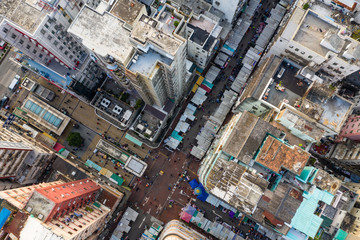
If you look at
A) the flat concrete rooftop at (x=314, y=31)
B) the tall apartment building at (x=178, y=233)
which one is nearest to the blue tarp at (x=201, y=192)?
the tall apartment building at (x=178, y=233)

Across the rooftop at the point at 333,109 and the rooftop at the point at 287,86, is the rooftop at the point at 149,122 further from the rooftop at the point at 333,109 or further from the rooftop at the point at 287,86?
the rooftop at the point at 333,109

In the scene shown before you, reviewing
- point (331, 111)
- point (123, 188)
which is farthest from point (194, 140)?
point (331, 111)

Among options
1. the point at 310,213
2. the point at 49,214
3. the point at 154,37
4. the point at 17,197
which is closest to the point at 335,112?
the point at 310,213

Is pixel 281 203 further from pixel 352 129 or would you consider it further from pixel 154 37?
pixel 154 37

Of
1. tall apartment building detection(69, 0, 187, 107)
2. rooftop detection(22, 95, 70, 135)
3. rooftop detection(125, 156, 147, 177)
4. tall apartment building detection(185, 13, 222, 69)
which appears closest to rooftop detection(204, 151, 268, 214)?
tall apartment building detection(69, 0, 187, 107)

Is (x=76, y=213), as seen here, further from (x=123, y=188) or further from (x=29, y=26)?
(x=29, y=26)

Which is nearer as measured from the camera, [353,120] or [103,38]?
[103,38]
